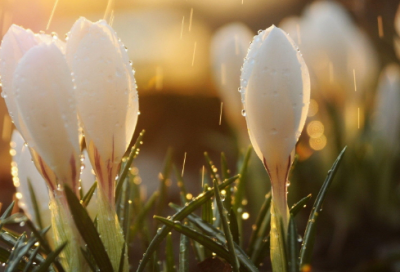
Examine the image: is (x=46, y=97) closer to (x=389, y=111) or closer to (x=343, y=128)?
→ (x=343, y=128)

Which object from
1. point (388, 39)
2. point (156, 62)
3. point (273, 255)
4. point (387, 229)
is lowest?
point (387, 229)

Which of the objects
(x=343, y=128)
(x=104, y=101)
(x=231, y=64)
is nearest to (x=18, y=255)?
(x=104, y=101)

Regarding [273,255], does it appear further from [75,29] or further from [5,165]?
[5,165]

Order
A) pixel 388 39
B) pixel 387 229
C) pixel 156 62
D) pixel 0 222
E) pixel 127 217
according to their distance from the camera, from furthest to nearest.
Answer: pixel 156 62
pixel 388 39
pixel 387 229
pixel 127 217
pixel 0 222

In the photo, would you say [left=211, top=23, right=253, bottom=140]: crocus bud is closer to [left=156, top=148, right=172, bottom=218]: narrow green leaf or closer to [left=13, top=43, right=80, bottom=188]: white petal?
[left=156, top=148, right=172, bottom=218]: narrow green leaf

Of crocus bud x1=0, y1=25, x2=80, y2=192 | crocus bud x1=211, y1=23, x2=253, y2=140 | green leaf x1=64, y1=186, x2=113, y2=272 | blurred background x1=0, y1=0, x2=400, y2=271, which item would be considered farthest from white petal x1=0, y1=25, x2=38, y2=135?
crocus bud x1=211, y1=23, x2=253, y2=140

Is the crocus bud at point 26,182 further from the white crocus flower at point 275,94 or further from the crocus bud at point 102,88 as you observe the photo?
the white crocus flower at point 275,94

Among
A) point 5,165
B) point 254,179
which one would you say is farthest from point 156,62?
point 254,179
